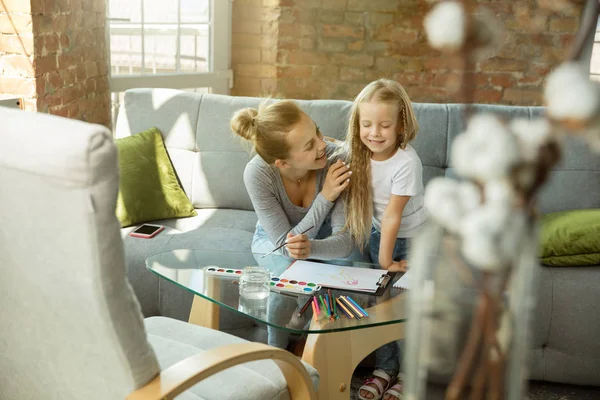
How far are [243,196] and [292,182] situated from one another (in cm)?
63

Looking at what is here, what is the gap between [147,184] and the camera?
2.99m

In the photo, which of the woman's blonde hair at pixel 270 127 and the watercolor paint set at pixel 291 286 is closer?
the watercolor paint set at pixel 291 286

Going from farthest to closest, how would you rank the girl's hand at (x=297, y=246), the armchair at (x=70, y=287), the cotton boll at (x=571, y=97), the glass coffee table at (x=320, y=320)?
the girl's hand at (x=297, y=246) < the glass coffee table at (x=320, y=320) < the armchair at (x=70, y=287) < the cotton boll at (x=571, y=97)

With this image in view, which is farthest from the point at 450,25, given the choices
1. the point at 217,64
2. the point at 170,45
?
the point at 217,64

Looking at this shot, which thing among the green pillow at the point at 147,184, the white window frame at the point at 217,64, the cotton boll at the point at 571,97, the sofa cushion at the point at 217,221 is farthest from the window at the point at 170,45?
the cotton boll at the point at 571,97

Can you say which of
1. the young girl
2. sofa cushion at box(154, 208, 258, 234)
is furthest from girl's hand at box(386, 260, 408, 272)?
sofa cushion at box(154, 208, 258, 234)

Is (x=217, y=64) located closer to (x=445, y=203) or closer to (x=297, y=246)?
(x=297, y=246)

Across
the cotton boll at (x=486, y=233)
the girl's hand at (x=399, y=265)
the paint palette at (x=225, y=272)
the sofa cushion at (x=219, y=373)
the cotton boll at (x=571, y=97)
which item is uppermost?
the cotton boll at (x=571, y=97)

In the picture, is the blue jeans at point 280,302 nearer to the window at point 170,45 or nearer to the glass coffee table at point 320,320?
the glass coffee table at point 320,320

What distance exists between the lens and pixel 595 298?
8.02ft

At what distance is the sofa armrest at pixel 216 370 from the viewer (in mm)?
1303

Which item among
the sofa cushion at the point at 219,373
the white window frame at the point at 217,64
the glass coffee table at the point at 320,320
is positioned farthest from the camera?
the white window frame at the point at 217,64

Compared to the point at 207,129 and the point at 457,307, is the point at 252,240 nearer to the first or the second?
the point at 207,129

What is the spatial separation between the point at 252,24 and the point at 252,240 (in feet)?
7.40
